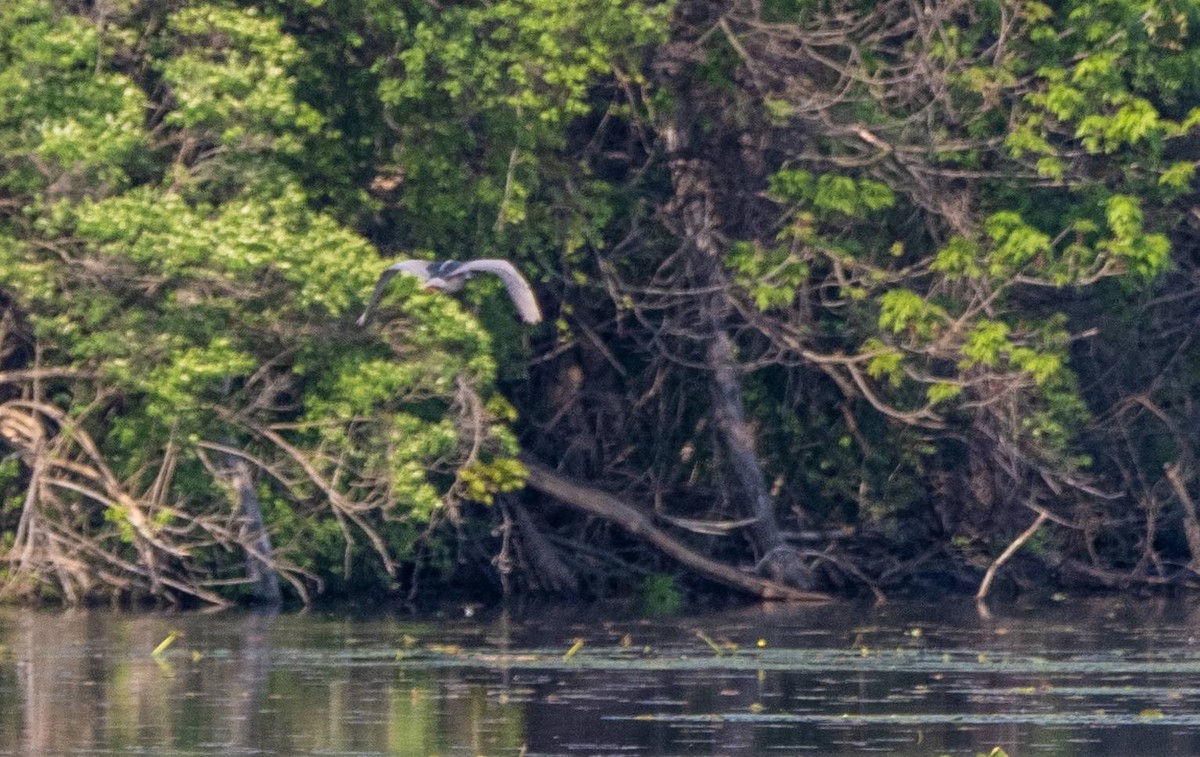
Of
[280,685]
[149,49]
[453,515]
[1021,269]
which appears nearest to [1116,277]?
[1021,269]

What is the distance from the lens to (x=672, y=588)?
74.5 feet

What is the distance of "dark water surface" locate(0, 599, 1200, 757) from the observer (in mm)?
12562

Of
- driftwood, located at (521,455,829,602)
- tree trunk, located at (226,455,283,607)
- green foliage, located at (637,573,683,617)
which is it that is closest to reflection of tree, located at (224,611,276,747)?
tree trunk, located at (226,455,283,607)

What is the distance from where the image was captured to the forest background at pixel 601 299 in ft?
64.1

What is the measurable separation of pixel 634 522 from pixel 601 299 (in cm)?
196

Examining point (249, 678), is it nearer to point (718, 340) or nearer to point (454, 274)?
point (454, 274)

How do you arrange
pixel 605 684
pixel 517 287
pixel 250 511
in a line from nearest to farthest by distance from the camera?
pixel 605 684
pixel 517 287
pixel 250 511

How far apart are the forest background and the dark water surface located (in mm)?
1507

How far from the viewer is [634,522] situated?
22.5m

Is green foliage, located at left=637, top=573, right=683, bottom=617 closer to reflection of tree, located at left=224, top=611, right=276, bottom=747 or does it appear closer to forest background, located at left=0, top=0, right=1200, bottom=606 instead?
forest background, located at left=0, top=0, right=1200, bottom=606

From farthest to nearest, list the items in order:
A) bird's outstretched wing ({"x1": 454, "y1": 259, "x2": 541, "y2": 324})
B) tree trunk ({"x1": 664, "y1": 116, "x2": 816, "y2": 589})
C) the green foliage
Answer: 1. tree trunk ({"x1": 664, "y1": 116, "x2": 816, "y2": 589})
2. the green foliage
3. bird's outstretched wing ({"x1": 454, "y1": 259, "x2": 541, "y2": 324})

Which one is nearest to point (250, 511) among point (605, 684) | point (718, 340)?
point (718, 340)

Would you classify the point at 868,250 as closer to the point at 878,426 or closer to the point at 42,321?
the point at 878,426

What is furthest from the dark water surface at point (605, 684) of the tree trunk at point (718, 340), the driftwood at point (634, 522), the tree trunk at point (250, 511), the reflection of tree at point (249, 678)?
the tree trunk at point (718, 340)
